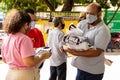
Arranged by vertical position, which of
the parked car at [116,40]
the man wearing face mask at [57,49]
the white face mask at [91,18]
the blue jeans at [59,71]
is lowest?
the parked car at [116,40]

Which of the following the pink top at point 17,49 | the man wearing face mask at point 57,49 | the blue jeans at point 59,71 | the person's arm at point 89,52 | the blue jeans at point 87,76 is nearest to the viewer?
the pink top at point 17,49

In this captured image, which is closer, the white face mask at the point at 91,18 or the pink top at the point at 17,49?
the pink top at the point at 17,49

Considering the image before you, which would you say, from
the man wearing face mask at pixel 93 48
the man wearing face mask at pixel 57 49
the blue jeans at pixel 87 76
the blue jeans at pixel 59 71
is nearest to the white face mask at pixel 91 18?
the man wearing face mask at pixel 93 48

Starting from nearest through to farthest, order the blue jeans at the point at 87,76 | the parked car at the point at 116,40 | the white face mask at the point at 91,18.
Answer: the white face mask at the point at 91,18, the blue jeans at the point at 87,76, the parked car at the point at 116,40

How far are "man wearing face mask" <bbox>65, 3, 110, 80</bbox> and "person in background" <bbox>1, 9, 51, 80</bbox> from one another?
64 centimetres

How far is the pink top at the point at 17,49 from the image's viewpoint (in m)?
4.00

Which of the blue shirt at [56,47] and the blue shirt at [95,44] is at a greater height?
the blue shirt at [95,44]

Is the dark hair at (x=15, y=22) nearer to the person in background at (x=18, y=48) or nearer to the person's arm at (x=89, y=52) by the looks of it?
the person in background at (x=18, y=48)

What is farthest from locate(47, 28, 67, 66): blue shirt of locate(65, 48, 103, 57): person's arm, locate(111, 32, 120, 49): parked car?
locate(111, 32, 120, 49): parked car

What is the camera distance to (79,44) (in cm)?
435

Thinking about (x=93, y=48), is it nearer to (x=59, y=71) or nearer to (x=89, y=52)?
(x=89, y=52)

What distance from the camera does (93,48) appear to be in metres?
4.38

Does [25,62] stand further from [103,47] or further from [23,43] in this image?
[103,47]

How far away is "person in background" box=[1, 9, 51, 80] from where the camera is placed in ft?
13.2
